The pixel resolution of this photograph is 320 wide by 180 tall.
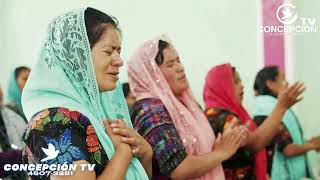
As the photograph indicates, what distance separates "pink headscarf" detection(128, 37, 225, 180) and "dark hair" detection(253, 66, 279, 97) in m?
0.26

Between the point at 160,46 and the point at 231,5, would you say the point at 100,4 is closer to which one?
the point at 160,46

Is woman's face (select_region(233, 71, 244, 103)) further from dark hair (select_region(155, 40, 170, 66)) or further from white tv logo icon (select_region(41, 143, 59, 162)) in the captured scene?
white tv logo icon (select_region(41, 143, 59, 162))

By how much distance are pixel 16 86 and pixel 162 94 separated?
0.46m

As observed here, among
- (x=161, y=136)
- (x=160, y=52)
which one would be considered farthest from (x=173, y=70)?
(x=161, y=136)

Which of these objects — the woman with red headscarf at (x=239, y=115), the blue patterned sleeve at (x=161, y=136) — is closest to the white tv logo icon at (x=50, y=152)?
the blue patterned sleeve at (x=161, y=136)

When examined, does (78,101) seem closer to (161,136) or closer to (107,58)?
(107,58)

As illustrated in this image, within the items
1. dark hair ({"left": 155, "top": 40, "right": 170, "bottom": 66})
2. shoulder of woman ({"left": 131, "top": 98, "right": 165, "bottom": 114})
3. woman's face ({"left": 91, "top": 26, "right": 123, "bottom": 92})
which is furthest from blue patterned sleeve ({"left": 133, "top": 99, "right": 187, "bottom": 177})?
woman's face ({"left": 91, "top": 26, "right": 123, "bottom": 92})

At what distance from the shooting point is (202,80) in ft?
4.15

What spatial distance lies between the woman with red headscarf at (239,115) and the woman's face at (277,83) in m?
0.02

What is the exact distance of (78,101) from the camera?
0.72m

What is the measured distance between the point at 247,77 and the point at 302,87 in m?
0.17

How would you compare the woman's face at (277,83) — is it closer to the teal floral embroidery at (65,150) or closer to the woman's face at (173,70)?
the woman's face at (173,70)

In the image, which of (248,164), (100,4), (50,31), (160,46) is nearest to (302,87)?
(248,164)

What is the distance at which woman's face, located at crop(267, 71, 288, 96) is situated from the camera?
1.23m
